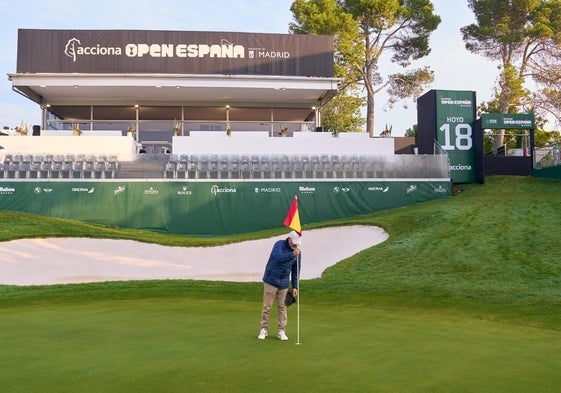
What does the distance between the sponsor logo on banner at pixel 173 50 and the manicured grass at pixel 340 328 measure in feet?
77.9

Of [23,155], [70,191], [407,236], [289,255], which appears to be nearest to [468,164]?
[407,236]

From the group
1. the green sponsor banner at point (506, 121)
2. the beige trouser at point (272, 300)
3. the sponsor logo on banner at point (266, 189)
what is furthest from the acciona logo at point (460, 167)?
the beige trouser at point (272, 300)

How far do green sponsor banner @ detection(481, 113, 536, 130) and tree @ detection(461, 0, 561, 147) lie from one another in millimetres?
20054

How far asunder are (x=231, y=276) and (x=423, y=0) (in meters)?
45.4

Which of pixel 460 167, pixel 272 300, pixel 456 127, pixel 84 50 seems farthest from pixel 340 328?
pixel 84 50

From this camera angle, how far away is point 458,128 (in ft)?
123

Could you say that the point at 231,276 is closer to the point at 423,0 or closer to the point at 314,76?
the point at 314,76

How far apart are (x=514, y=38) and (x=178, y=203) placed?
4041cm

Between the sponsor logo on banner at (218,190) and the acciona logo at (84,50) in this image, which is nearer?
the sponsor logo on banner at (218,190)

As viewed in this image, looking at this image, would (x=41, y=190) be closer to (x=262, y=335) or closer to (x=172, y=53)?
(x=172, y=53)

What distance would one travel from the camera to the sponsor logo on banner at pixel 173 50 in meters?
43.5

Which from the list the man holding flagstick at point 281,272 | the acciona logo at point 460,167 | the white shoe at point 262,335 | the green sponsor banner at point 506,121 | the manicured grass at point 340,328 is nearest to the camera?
the manicured grass at point 340,328

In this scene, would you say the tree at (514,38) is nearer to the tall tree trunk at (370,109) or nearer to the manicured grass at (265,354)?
the tall tree trunk at (370,109)

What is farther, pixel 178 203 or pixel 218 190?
→ pixel 218 190
